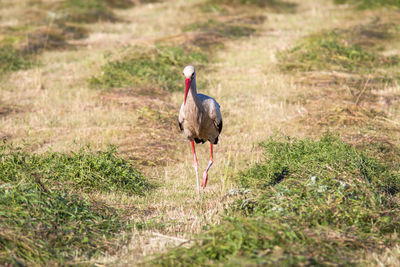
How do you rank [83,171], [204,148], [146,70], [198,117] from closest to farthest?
1. [83,171]
2. [198,117]
3. [204,148]
4. [146,70]

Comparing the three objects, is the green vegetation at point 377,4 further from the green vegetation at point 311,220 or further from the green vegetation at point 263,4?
the green vegetation at point 311,220

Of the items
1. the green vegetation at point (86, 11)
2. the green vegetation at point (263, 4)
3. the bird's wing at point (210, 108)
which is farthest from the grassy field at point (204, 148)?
the green vegetation at point (263, 4)

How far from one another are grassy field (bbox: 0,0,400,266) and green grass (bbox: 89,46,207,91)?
0.06 metres

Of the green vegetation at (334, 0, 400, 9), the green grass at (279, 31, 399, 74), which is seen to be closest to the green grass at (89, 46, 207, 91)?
the green grass at (279, 31, 399, 74)

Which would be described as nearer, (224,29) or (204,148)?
(204,148)

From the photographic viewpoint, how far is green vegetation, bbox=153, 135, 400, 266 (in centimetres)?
353

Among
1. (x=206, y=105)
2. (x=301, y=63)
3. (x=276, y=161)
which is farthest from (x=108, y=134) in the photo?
(x=301, y=63)

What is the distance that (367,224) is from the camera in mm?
4211

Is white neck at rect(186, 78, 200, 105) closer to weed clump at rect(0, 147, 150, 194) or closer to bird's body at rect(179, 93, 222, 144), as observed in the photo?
bird's body at rect(179, 93, 222, 144)

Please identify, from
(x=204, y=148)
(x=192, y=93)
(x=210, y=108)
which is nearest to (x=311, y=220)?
(x=192, y=93)

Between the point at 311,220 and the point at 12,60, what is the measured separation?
500 inches

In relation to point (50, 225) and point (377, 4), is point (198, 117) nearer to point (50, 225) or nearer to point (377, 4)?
point (50, 225)

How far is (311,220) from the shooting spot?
4133 mm

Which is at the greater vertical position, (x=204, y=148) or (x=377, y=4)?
(x=377, y=4)
